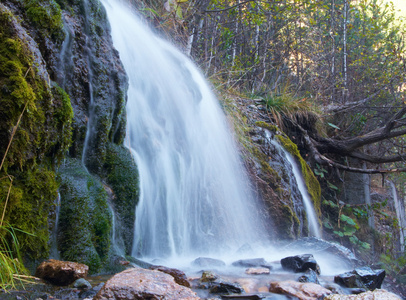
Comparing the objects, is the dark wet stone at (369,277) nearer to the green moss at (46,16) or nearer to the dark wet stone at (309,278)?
the dark wet stone at (309,278)

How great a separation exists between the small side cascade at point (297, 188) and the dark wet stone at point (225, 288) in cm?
350

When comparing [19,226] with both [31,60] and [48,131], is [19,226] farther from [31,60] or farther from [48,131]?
[31,60]

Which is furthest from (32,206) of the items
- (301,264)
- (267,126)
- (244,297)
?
(267,126)

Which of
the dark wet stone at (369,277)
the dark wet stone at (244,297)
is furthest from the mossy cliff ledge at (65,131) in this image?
the dark wet stone at (369,277)

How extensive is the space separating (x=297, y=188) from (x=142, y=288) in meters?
4.81

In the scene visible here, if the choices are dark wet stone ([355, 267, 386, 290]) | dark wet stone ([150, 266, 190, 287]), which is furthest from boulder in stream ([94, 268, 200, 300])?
dark wet stone ([355, 267, 386, 290])

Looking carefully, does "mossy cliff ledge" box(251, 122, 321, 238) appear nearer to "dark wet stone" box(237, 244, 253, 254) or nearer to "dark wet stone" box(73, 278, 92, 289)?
"dark wet stone" box(237, 244, 253, 254)

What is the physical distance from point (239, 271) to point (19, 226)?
201 cm

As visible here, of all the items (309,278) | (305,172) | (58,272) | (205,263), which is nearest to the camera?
(58,272)

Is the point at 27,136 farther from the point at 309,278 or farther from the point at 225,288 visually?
the point at 309,278

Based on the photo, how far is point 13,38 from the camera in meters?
2.21

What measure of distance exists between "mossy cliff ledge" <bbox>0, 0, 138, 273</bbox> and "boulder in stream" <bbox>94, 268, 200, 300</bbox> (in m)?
0.71

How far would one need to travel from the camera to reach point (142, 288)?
5.63 feet

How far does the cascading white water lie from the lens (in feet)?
12.3
